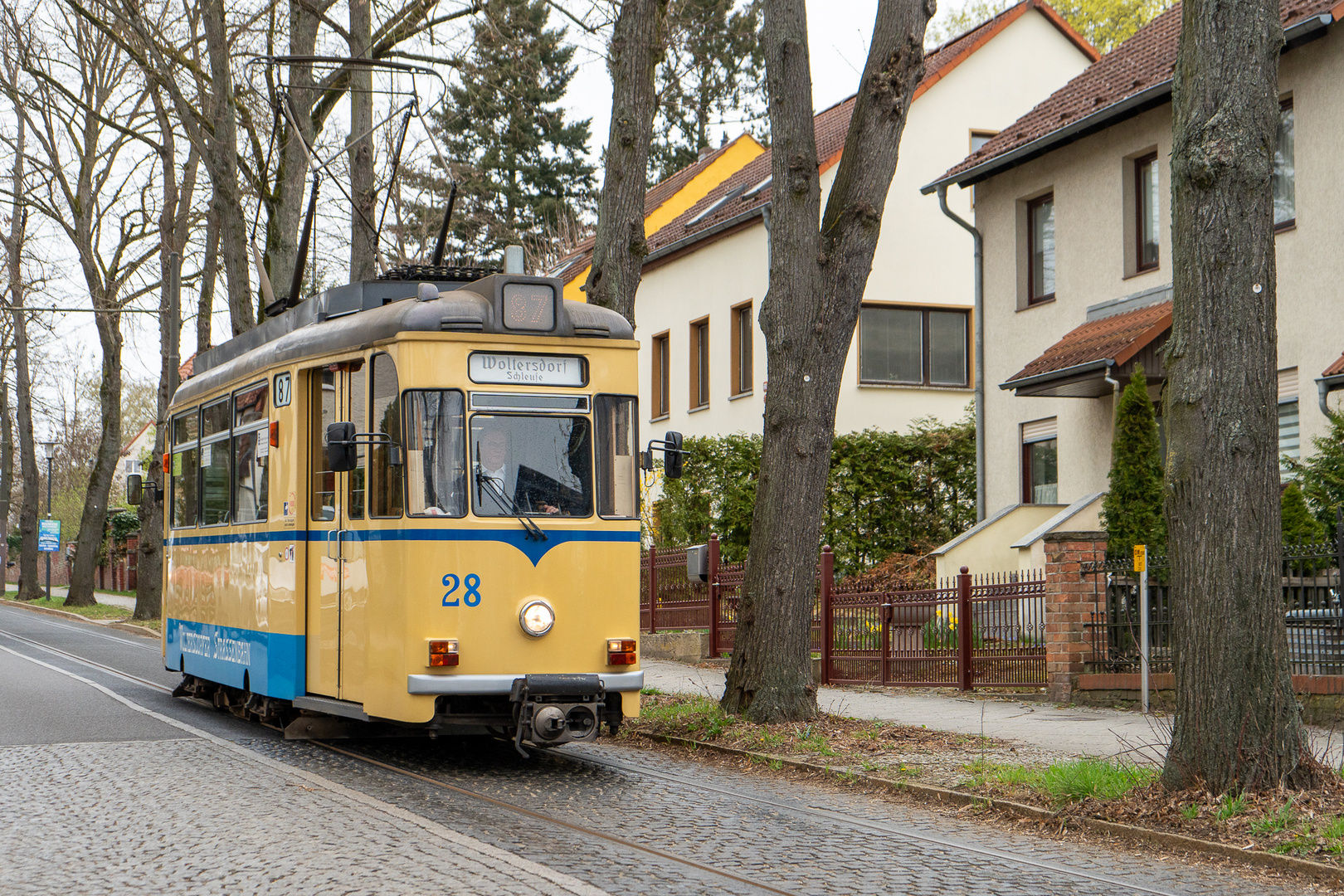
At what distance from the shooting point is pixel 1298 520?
14.2 metres

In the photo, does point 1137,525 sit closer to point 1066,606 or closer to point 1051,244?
point 1066,606

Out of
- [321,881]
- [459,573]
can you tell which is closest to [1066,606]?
[459,573]

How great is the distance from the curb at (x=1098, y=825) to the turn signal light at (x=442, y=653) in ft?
8.57

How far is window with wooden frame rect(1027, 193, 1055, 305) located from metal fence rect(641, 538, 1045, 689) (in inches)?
251

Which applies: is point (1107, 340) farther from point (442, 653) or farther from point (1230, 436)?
point (442, 653)

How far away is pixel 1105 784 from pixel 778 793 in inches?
83.4

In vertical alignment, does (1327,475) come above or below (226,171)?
below

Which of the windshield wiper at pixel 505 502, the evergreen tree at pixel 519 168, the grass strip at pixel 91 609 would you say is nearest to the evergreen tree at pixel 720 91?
the evergreen tree at pixel 519 168

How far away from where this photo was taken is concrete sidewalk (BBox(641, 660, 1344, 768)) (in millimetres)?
11008

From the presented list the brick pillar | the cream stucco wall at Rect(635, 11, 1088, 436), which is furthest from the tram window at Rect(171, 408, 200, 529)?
the cream stucco wall at Rect(635, 11, 1088, 436)

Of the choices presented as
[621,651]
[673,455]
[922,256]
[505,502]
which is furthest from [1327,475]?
[922,256]

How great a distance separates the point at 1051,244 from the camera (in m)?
22.1

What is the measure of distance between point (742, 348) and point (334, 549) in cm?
2037

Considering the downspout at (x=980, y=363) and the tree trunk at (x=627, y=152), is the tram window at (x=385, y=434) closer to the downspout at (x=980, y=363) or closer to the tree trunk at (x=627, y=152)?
the tree trunk at (x=627, y=152)
